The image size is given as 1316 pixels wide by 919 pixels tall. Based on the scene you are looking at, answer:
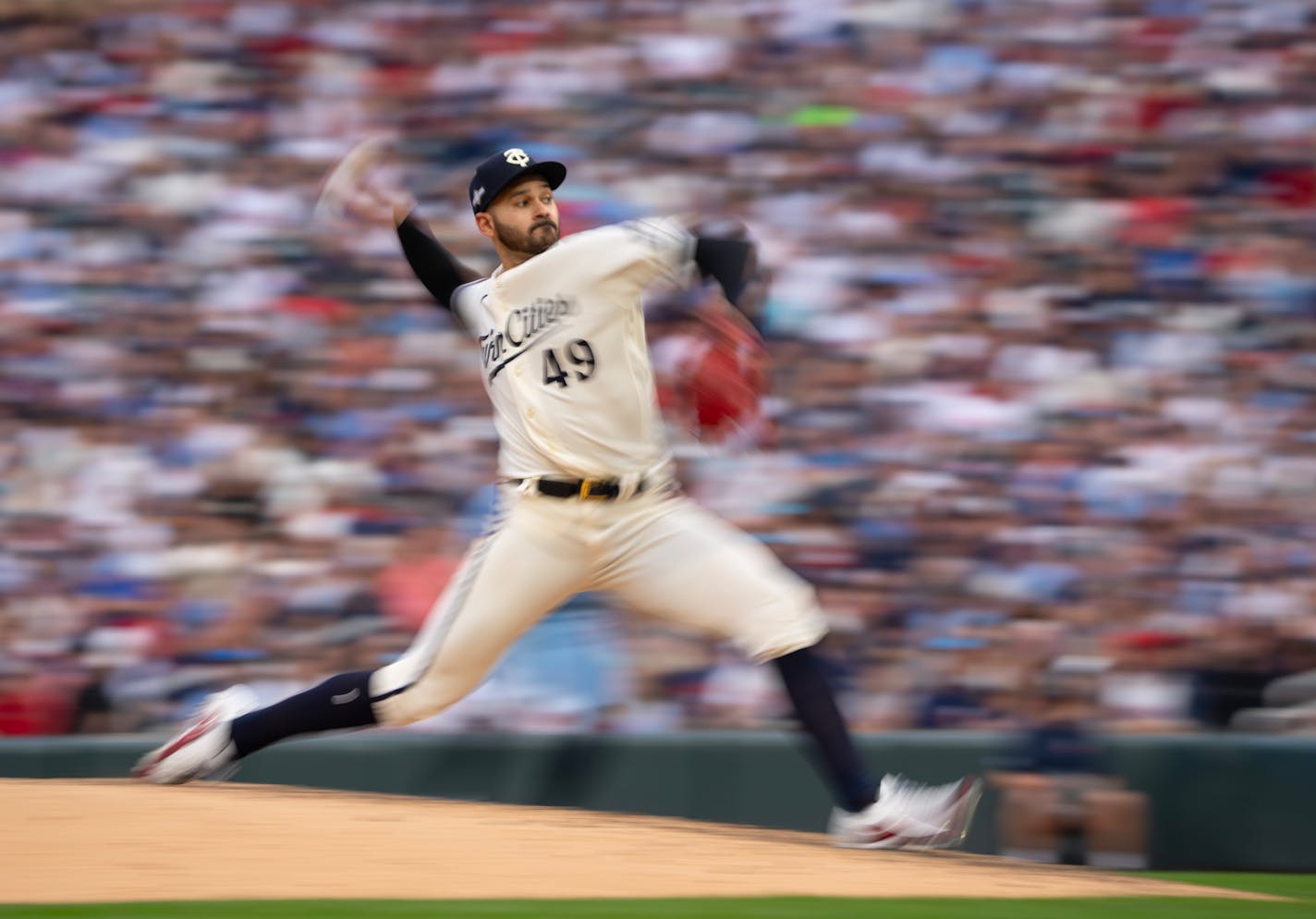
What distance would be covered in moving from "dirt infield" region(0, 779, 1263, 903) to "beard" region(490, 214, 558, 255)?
1.55m

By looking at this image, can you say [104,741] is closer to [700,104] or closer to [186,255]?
[186,255]

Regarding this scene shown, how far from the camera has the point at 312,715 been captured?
184 inches

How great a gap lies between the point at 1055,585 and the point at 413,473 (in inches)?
104

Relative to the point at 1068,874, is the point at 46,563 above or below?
above

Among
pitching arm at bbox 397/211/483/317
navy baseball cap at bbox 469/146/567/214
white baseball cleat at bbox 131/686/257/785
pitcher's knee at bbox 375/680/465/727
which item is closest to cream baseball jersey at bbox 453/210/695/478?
navy baseball cap at bbox 469/146/567/214

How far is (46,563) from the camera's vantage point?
23.6ft

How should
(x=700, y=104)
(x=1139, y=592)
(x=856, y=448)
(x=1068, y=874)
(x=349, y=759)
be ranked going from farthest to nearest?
(x=700, y=104) → (x=856, y=448) → (x=1139, y=592) → (x=349, y=759) → (x=1068, y=874)

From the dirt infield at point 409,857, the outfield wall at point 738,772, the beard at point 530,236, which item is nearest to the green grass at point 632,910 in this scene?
the dirt infield at point 409,857

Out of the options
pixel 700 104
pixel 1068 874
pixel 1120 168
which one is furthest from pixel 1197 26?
pixel 1068 874

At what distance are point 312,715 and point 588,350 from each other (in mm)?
1266

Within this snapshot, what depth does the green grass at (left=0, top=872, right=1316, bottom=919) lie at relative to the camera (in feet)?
11.7

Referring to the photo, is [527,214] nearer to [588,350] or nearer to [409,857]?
[588,350]

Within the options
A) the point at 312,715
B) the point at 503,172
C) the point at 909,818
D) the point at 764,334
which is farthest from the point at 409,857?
the point at 764,334

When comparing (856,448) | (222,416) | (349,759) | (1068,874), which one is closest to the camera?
(1068,874)
